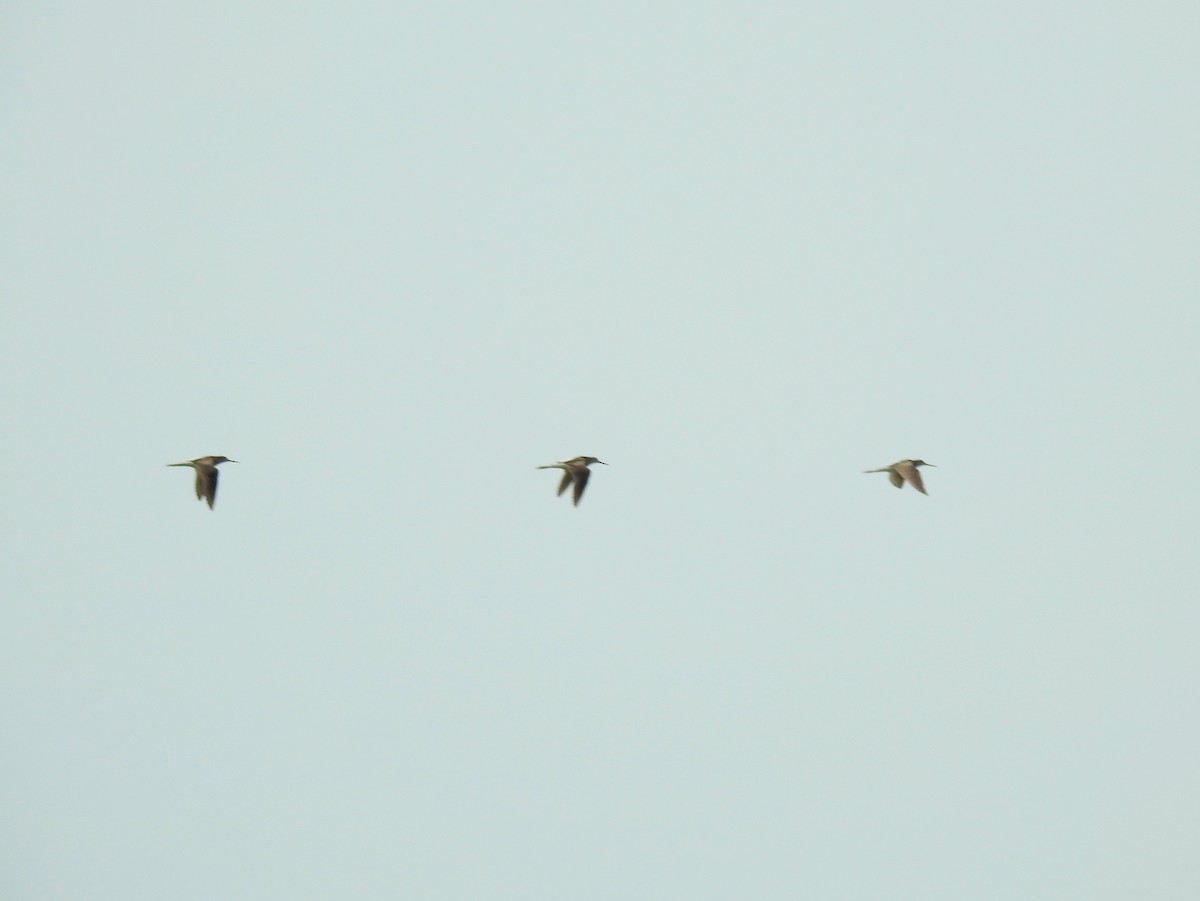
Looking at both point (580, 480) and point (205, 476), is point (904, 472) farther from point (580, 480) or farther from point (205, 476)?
point (205, 476)

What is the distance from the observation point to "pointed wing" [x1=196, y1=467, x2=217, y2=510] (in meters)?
62.5

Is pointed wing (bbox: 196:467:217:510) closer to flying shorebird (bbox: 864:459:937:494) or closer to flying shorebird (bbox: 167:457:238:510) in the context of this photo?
flying shorebird (bbox: 167:457:238:510)

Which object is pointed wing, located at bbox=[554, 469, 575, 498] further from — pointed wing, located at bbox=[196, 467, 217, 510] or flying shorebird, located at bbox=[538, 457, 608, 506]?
pointed wing, located at bbox=[196, 467, 217, 510]

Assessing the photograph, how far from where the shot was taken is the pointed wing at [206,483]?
62.5 m

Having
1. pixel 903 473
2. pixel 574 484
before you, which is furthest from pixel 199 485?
pixel 903 473

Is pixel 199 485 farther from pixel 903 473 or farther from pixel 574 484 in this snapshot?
pixel 903 473

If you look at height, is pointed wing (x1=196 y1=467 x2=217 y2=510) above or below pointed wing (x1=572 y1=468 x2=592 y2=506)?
below

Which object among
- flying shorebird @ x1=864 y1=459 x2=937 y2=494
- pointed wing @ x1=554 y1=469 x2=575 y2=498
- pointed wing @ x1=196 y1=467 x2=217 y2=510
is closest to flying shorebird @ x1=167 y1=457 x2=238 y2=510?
pointed wing @ x1=196 y1=467 x2=217 y2=510

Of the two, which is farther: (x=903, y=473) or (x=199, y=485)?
(x=903, y=473)

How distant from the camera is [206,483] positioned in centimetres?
6256

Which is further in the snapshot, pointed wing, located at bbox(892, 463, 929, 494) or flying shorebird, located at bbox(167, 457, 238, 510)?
pointed wing, located at bbox(892, 463, 929, 494)

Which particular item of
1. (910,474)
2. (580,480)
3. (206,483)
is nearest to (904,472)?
(910,474)

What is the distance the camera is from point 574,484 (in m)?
65.1

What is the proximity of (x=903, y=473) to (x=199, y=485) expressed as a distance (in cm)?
2662
